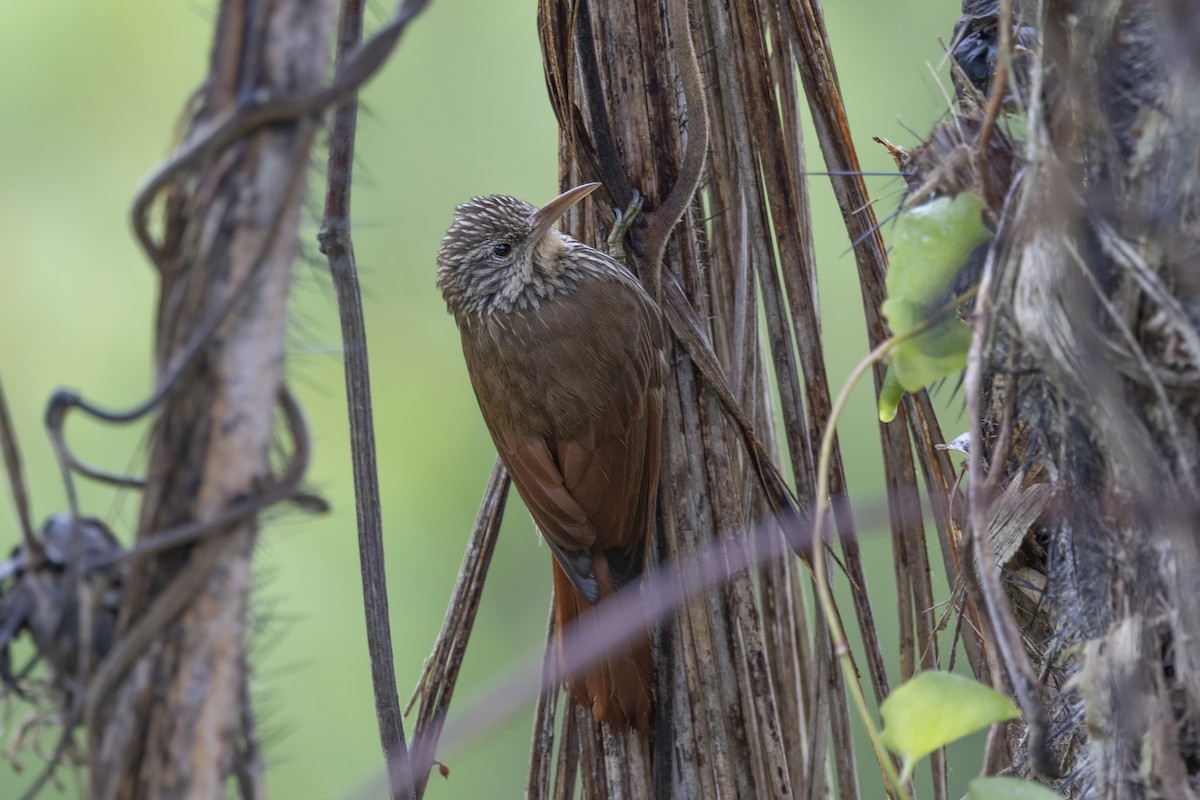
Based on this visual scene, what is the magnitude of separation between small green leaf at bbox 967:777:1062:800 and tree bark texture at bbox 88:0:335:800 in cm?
70

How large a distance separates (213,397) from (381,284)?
4800mm

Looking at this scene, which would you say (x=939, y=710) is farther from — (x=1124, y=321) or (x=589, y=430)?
(x=589, y=430)

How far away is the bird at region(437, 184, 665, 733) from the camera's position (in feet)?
6.95

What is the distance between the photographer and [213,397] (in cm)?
91

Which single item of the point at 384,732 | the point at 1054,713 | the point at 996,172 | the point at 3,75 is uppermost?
the point at 3,75

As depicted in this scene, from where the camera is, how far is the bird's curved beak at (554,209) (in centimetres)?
210

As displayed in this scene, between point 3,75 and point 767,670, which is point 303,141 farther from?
point 3,75

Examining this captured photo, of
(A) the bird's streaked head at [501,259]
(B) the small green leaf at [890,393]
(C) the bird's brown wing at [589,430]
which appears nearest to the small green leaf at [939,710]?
(B) the small green leaf at [890,393]

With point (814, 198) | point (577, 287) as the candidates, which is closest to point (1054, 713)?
point (577, 287)

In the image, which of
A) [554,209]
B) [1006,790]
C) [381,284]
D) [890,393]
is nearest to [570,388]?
[554,209]

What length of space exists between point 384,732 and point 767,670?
58cm

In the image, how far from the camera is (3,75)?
16.2 ft

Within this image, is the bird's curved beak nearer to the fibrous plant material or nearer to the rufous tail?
the rufous tail

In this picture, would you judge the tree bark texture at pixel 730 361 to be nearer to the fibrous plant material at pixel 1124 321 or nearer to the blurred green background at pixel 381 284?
the fibrous plant material at pixel 1124 321
